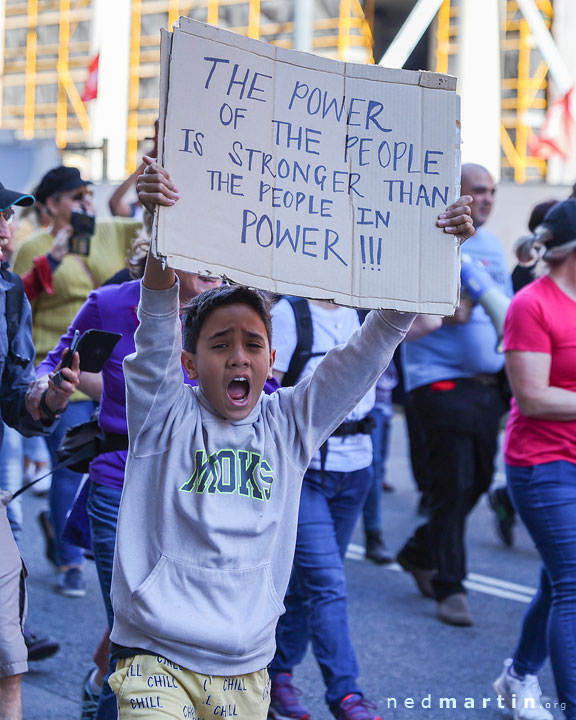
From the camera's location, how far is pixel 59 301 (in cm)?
607

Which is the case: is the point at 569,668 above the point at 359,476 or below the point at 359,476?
below

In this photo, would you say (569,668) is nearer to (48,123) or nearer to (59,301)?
(59,301)

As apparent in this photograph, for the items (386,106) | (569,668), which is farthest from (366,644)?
→ (386,106)

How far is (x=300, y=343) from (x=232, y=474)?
4.87 ft

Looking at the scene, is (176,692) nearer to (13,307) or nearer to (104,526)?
(104,526)

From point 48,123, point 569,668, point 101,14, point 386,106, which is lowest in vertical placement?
point 569,668

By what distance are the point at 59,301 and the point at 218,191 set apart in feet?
11.9

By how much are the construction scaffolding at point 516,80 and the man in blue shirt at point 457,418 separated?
15941 mm

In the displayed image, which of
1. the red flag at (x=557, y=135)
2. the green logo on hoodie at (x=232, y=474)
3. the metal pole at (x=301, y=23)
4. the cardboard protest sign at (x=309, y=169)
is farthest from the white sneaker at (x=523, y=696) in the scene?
the red flag at (x=557, y=135)

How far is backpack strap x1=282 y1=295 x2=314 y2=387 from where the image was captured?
4141mm

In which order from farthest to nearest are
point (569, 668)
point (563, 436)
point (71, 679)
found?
point (71, 679) < point (563, 436) < point (569, 668)

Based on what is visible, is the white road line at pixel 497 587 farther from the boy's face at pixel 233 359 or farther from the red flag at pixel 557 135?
the red flag at pixel 557 135

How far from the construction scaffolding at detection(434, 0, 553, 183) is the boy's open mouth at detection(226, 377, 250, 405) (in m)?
19.1

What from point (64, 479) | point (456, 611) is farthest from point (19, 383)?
point (456, 611)
